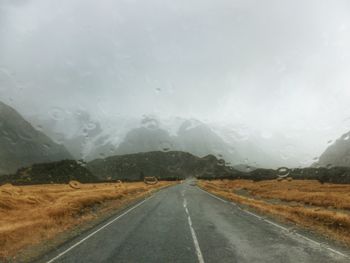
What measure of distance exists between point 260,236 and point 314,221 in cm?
746

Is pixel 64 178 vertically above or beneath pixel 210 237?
above

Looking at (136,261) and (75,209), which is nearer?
(136,261)

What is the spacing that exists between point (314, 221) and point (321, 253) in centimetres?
1041

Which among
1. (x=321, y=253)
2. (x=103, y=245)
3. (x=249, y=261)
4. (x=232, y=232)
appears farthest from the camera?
(x=232, y=232)

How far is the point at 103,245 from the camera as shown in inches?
627

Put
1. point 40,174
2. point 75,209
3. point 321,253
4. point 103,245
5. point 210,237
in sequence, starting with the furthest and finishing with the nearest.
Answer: point 40,174
point 75,209
point 210,237
point 103,245
point 321,253

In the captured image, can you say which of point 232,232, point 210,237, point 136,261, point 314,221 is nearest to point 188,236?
point 210,237

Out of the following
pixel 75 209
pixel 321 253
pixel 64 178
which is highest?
pixel 64 178

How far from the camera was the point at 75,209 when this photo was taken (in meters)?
30.0

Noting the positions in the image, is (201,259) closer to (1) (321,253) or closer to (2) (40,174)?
(1) (321,253)

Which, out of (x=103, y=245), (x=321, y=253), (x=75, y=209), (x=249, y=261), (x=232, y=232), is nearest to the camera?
(x=249, y=261)

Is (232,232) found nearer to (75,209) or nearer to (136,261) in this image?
(136,261)

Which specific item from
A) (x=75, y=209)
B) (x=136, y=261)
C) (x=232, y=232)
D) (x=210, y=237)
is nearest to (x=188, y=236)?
(x=210, y=237)

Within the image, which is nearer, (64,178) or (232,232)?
(232,232)
